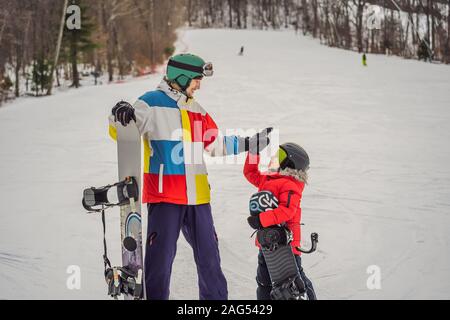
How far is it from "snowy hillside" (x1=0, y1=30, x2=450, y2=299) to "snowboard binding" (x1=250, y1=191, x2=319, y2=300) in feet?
2.72

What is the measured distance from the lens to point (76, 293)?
3611mm

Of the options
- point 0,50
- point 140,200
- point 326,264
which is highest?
point 0,50

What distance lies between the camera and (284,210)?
287 centimetres

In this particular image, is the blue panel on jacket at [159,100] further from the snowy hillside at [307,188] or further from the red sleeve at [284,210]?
the snowy hillside at [307,188]

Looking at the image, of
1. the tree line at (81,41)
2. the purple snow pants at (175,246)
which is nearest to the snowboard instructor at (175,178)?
the purple snow pants at (175,246)

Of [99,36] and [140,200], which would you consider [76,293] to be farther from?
[99,36]

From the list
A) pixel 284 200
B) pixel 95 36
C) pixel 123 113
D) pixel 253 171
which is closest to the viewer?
pixel 123 113

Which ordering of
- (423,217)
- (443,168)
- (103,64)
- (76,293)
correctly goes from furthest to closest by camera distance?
(103,64) → (443,168) → (423,217) → (76,293)

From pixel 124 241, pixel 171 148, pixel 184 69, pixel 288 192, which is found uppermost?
pixel 184 69

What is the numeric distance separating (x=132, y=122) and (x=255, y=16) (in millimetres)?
73264

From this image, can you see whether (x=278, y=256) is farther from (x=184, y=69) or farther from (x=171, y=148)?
(x=184, y=69)

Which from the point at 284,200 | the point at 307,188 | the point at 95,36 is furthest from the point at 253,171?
the point at 95,36

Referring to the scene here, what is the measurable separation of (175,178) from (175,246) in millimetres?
392
